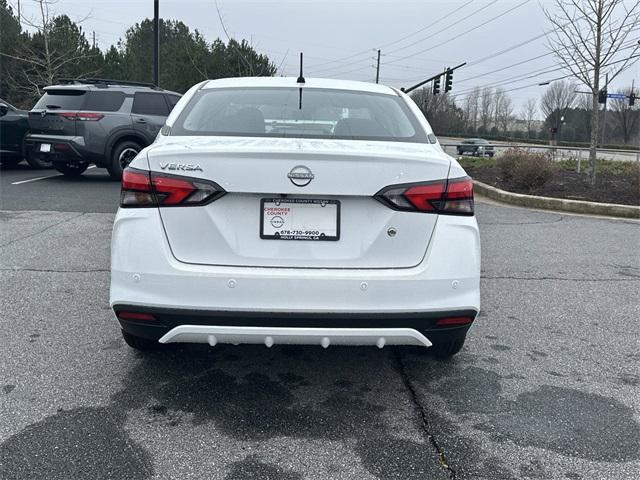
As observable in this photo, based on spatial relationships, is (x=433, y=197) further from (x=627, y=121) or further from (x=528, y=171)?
(x=627, y=121)

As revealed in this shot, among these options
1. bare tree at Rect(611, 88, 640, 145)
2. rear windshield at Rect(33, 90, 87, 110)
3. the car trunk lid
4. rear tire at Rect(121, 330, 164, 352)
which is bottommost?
rear tire at Rect(121, 330, 164, 352)

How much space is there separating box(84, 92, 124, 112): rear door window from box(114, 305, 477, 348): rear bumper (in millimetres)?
9626

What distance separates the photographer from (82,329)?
4.03 metres

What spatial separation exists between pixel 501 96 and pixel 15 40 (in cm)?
7270

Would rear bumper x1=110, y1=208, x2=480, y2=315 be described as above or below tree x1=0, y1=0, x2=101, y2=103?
below

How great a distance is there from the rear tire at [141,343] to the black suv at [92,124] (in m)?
8.66

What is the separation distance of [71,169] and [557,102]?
8144 centimetres

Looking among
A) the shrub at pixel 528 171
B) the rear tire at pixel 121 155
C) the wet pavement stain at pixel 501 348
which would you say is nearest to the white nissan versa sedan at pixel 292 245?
the wet pavement stain at pixel 501 348

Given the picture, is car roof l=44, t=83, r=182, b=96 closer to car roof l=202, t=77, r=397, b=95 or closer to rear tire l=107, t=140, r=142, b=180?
rear tire l=107, t=140, r=142, b=180

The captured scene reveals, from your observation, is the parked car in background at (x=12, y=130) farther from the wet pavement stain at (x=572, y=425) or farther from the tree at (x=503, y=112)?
the tree at (x=503, y=112)

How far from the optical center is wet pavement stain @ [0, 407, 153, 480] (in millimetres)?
2439

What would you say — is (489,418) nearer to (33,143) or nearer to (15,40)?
(33,143)

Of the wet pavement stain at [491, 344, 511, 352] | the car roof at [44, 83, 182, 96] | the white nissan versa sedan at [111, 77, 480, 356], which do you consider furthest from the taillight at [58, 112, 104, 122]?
the wet pavement stain at [491, 344, 511, 352]

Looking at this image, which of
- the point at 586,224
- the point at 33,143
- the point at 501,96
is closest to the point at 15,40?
the point at 33,143
